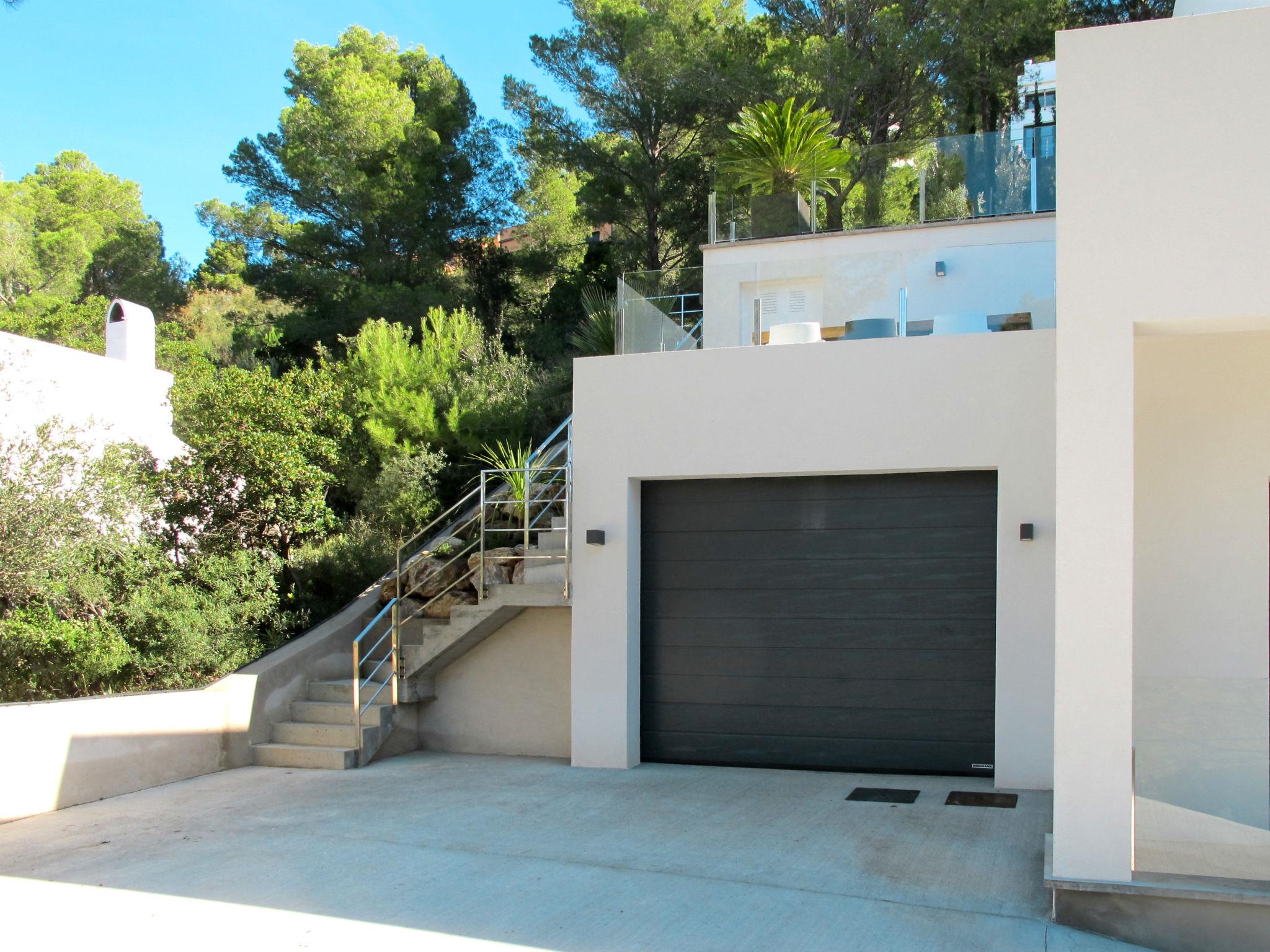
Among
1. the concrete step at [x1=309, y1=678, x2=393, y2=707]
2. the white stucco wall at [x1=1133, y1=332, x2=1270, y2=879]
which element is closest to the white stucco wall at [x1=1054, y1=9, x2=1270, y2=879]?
the white stucco wall at [x1=1133, y1=332, x2=1270, y2=879]

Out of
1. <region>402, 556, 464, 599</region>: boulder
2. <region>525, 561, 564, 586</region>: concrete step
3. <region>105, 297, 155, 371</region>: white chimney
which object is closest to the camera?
<region>525, 561, 564, 586</region>: concrete step

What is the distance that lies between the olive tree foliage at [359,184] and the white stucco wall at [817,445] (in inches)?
512

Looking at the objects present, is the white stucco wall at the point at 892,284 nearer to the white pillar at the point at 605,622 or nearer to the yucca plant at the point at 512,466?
the white pillar at the point at 605,622

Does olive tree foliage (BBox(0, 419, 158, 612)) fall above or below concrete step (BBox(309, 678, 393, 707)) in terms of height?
above

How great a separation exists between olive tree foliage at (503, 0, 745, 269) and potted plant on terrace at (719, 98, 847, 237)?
6.59 metres

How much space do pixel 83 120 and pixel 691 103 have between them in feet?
70.9

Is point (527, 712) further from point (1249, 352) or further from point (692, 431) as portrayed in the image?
point (1249, 352)

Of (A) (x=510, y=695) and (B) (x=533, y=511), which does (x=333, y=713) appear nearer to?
(A) (x=510, y=695)

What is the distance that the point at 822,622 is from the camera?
829 centimetres

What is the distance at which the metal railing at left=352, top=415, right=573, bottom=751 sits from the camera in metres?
9.04

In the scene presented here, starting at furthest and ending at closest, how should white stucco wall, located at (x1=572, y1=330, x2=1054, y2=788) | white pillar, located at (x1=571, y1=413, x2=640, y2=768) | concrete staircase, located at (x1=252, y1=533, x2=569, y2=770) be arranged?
1. concrete staircase, located at (x1=252, y1=533, x2=569, y2=770)
2. white pillar, located at (x1=571, y1=413, x2=640, y2=768)
3. white stucco wall, located at (x1=572, y1=330, x2=1054, y2=788)

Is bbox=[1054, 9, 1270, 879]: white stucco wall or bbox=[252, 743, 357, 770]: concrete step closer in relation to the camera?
bbox=[1054, 9, 1270, 879]: white stucco wall

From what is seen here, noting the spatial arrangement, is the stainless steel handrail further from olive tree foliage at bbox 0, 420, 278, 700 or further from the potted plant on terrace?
the potted plant on terrace

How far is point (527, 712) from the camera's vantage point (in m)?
9.52
